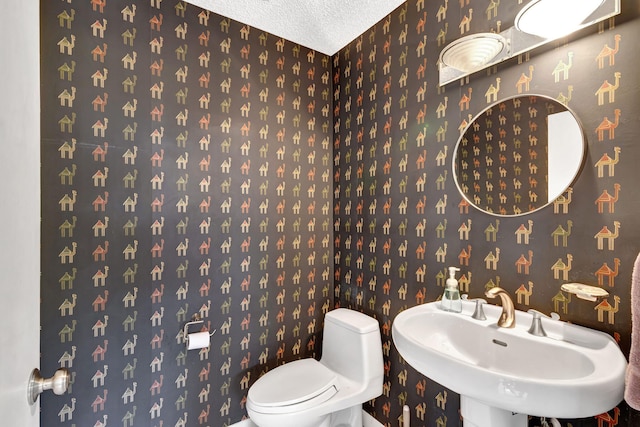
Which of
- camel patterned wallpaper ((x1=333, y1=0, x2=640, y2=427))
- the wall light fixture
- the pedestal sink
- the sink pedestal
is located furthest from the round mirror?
the sink pedestal

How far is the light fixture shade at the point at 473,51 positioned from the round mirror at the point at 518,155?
0.21 metres

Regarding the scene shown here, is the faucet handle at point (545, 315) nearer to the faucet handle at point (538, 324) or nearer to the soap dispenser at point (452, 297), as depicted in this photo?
the faucet handle at point (538, 324)

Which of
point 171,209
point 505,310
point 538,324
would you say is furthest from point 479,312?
point 171,209

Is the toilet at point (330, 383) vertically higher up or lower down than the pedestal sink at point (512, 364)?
lower down

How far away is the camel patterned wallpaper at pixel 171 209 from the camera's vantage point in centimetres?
134

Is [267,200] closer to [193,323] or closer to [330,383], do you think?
[193,323]

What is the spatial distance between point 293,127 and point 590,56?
1.48 m

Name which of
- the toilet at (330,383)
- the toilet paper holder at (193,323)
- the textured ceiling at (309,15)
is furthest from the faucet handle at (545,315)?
the textured ceiling at (309,15)

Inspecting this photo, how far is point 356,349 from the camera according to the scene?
1677mm

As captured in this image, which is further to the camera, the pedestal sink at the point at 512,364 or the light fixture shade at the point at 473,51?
the light fixture shade at the point at 473,51

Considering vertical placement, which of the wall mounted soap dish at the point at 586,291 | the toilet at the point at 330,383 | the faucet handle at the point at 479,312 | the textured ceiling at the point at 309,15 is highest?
the textured ceiling at the point at 309,15

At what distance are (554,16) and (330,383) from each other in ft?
6.06

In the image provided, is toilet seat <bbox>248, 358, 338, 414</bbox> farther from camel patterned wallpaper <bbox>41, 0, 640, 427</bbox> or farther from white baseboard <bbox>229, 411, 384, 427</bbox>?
white baseboard <bbox>229, 411, 384, 427</bbox>

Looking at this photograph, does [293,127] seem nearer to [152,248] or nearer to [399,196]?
[399,196]
